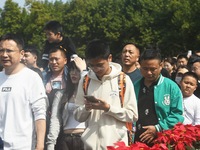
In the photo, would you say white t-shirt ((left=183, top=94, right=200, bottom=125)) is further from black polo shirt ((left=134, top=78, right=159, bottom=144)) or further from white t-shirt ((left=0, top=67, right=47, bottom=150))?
white t-shirt ((left=0, top=67, right=47, bottom=150))

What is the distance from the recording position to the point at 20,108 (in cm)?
445

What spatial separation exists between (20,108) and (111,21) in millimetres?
50645

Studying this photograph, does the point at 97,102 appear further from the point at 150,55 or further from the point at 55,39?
the point at 55,39

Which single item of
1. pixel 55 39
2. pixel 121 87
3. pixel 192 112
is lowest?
pixel 192 112

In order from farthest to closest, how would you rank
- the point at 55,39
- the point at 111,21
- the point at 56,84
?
the point at 111,21, the point at 55,39, the point at 56,84

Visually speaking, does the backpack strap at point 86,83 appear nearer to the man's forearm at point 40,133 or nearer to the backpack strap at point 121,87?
the backpack strap at point 121,87

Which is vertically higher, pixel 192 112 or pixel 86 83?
pixel 86 83

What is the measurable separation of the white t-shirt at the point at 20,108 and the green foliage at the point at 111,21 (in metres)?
40.2

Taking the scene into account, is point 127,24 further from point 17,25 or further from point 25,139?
point 25,139

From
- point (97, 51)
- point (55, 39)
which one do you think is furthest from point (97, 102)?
point (55, 39)

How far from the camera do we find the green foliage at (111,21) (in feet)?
150

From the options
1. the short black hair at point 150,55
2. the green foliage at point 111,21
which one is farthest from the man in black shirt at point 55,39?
the green foliage at point 111,21

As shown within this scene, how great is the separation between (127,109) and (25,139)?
1.00 meters

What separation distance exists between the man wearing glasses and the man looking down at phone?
0.41m
